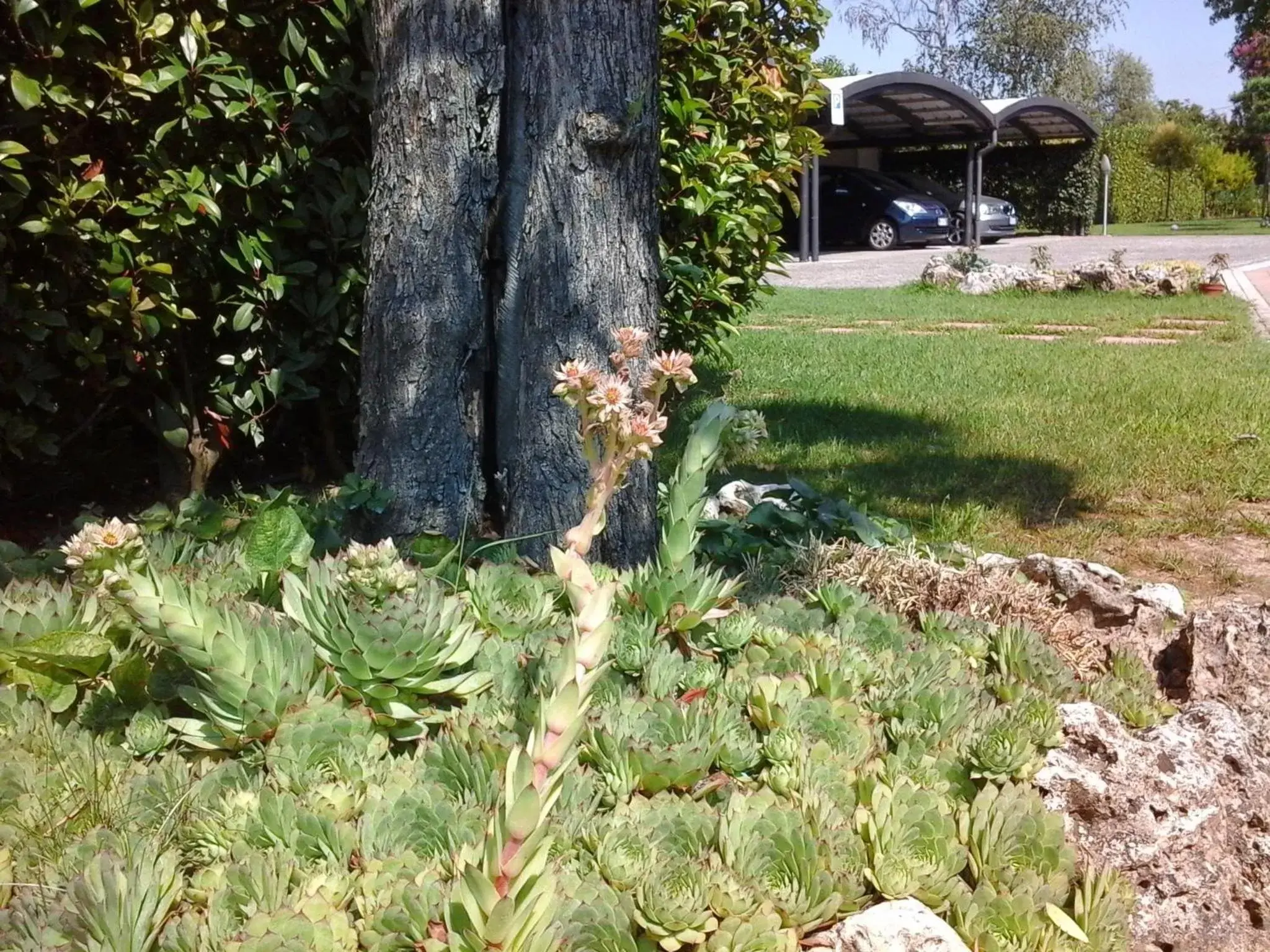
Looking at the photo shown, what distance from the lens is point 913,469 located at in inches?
222

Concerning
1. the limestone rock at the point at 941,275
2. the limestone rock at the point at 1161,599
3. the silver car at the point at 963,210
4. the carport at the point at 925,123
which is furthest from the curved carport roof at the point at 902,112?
the limestone rock at the point at 1161,599

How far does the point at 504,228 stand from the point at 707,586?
1.45m

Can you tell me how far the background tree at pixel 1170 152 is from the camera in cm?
4088

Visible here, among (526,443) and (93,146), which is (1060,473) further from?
(93,146)

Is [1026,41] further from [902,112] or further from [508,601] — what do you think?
[508,601]

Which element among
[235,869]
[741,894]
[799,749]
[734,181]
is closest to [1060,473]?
[734,181]

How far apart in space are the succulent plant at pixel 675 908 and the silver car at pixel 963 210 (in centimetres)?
2859

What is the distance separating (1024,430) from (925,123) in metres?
24.3

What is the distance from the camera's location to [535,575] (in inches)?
110

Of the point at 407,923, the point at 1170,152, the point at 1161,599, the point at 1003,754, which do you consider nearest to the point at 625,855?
the point at 407,923

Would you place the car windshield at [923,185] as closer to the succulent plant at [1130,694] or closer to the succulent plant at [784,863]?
the succulent plant at [1130,694]

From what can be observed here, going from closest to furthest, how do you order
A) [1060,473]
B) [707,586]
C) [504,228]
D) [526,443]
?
[707,586], [526,443], [504,228], [1060,473]

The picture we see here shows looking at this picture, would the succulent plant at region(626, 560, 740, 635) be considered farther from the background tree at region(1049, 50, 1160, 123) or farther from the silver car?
the background tree at region(1049, 50, 1160, 123)

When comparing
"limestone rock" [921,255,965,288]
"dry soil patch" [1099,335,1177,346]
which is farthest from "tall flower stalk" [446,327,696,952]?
"limestone rock" [921,255,965,288]
